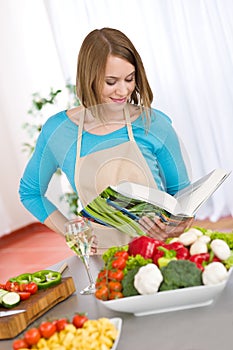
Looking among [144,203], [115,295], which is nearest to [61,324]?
[115,295]

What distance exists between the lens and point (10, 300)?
1590mm

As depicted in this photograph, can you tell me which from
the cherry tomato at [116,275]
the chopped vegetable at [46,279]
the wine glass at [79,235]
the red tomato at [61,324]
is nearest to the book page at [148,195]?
the wine glass at [79,235]

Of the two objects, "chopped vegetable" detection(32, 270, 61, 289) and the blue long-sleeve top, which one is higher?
the blue long-sleeve top

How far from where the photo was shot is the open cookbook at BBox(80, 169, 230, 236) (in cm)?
180

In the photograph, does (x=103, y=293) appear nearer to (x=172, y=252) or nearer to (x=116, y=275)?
Result: (x=116, y=275)

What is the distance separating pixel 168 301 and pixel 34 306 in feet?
1.17

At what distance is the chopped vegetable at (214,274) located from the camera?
4.38ft

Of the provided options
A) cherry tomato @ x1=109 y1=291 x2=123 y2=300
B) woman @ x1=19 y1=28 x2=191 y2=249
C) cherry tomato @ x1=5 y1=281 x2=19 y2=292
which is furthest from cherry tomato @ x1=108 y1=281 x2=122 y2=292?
woman @ x1=19 y1=28 x2=191 y2=249

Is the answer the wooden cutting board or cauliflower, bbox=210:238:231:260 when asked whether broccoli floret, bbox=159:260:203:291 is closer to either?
cauliflower, bbox=210:238:231:260

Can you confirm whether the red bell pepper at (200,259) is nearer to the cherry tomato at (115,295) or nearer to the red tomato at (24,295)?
the cherry tomato at (115,295)

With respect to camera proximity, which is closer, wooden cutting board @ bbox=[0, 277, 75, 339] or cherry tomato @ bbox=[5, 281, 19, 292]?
wooden cutting board @ bbox=[0, 277, 75, 339]

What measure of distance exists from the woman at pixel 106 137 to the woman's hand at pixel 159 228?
237 mm

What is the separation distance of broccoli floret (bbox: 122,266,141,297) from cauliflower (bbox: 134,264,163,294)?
0.03 m

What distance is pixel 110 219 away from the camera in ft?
6.36
